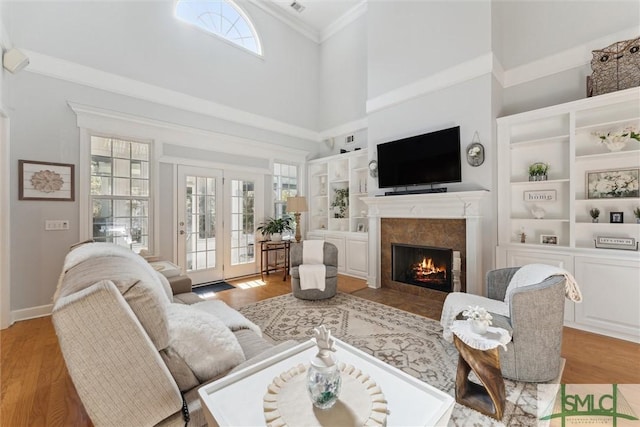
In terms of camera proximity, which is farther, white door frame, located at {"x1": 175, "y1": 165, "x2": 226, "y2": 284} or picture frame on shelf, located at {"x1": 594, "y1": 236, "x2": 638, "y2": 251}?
white door frame, located at {"x1": 175, "y1": 165, "x2": 226, "y2": 284}

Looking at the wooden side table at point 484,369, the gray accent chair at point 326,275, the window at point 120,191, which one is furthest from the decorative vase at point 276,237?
→ the wooden side table at point 484,369

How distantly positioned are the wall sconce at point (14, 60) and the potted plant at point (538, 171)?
578cm

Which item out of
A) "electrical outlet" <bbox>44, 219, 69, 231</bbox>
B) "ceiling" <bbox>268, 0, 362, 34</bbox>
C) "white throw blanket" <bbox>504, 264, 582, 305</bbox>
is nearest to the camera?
"white throw blanket" <bbox>504, 264, 582, 305</bbox>

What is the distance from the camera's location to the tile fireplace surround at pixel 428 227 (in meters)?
3.38

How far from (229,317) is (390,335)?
63.0 inches

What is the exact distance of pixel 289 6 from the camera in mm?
5422

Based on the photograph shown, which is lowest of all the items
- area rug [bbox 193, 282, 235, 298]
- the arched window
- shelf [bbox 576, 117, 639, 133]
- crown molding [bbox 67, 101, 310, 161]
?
area rug [bbox 193, 282, 235, 298]

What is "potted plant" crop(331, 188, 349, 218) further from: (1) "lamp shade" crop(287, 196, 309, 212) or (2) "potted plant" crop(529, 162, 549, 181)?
(2) "potted plant" crop(529, 162, 549, 181)

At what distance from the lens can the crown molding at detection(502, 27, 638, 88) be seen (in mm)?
2916

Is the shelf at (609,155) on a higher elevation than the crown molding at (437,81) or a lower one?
lower

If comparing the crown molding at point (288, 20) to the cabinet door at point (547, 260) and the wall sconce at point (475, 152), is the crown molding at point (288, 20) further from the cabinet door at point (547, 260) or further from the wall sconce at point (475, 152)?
the cabinet door at point (547, 260)

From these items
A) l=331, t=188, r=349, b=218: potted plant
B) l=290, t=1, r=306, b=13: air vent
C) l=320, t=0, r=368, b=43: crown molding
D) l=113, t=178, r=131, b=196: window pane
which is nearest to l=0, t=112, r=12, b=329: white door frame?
l=113, t=178, r=131, b=196: window pane

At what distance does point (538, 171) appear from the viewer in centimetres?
321

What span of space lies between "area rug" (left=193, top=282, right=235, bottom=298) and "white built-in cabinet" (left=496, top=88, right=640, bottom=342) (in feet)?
13.2
